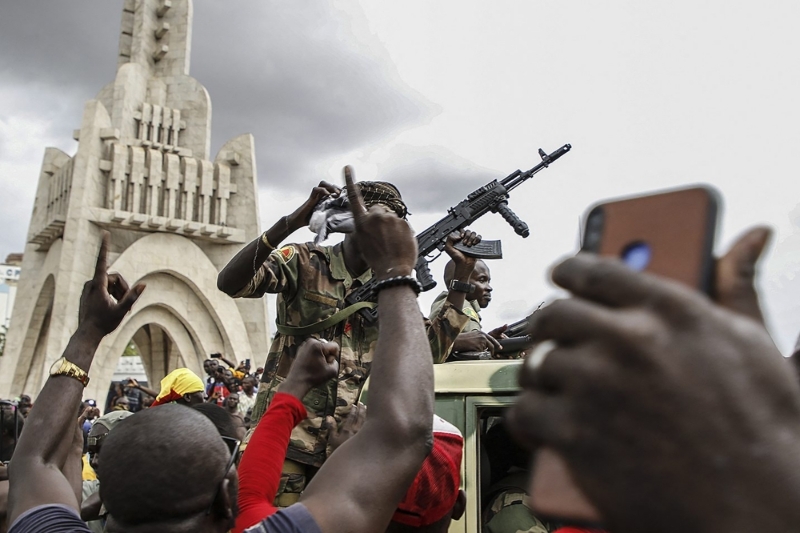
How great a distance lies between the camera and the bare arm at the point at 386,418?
4.37 ft

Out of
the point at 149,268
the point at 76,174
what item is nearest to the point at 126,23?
the point at 76,174

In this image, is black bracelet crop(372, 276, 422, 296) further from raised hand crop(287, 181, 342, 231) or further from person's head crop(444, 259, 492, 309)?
person's head crop(444, 259, 492, 309)

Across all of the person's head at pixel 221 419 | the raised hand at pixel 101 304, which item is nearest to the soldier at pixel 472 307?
the person's head at pixel 221 419

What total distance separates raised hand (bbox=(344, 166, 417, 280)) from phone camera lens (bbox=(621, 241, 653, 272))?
36.3 inches

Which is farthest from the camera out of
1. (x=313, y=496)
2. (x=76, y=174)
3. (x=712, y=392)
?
(x=76, y=174)

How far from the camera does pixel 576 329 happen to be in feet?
1.71

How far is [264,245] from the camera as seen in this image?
2.59 metres

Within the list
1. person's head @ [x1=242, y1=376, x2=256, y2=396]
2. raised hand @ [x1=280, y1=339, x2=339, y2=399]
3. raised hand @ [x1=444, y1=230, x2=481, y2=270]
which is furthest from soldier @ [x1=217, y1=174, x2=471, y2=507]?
person's head @ [x1=242, y1=376, x2=256, y2=396]

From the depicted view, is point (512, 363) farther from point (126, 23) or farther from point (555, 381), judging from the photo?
Result: point (126, 23)

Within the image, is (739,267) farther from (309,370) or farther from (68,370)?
(68,370)

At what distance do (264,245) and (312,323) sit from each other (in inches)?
14.9

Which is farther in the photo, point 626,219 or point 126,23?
point 126,23

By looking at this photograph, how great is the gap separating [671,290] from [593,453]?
0.44 ft

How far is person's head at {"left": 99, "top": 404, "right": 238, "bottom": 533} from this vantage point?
4.25 feet
